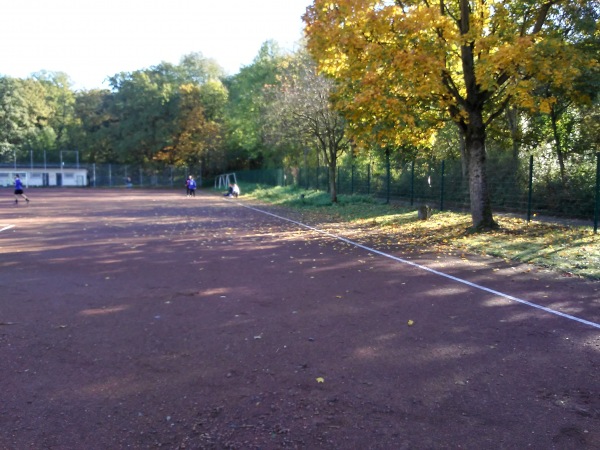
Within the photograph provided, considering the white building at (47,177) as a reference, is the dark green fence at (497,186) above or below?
below

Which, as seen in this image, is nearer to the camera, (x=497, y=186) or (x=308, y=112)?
(x=497, y=186)

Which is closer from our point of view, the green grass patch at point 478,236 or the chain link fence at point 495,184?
the green grass patch at point 478,236

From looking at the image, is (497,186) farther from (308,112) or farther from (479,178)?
(308,112)

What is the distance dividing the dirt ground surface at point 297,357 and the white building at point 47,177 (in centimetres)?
7216

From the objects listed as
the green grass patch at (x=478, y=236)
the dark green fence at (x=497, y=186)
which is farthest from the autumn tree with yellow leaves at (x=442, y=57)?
the dark green fence at (x=497, y=186)

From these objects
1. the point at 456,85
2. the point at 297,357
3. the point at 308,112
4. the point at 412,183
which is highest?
the point at 308,112

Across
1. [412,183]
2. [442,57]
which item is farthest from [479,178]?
[412,183]

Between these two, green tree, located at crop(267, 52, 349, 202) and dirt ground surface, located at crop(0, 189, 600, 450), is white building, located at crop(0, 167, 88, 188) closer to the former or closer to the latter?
green tree, located at crop(267, 52, 349, 202)

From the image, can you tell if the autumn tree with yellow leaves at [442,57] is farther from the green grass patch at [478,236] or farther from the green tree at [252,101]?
the green tree at [252,101]

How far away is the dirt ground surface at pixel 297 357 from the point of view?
402 centimetres

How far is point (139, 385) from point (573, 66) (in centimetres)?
1313

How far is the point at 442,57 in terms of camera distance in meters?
14.0

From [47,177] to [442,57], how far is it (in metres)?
74.4

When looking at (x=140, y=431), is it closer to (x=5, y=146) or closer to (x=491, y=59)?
(x=491, y=59)
